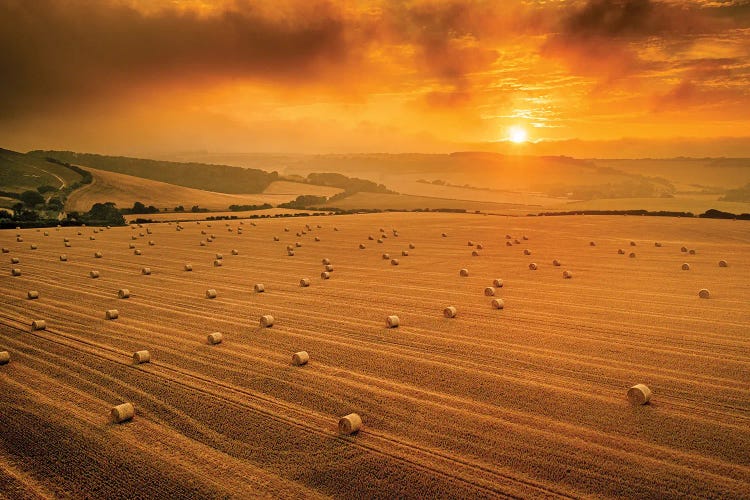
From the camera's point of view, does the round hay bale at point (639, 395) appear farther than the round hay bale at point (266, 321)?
No

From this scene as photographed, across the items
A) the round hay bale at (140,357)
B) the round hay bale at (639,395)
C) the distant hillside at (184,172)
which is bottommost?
the round hay bale at (140,357)

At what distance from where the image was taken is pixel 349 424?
7.32 metres

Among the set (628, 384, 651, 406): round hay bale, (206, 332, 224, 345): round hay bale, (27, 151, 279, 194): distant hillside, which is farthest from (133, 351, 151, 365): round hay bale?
(27, 151, 279, 194): distant hillside

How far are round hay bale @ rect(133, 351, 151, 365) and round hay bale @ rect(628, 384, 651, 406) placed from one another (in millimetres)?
9123

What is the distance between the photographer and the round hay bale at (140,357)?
1038cm

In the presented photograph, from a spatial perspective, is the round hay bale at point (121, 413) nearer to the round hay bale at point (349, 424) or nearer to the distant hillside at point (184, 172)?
the round hay bale at point (349, 424)

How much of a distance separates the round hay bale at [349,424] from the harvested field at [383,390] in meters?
0.19

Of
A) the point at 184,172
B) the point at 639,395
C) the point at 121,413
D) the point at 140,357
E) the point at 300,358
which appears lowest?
the point at 121,413

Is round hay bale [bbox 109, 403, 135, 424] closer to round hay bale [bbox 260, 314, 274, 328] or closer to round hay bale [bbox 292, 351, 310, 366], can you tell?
round hay bale [bbox 292, 351, 310, 366]

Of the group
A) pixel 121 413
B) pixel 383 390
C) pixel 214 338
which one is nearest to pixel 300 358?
pixel 383 390

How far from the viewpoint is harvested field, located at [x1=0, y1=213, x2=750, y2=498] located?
6.38m

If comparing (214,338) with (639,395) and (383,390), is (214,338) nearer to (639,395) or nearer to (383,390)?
(383,390)

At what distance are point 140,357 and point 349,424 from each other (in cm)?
539

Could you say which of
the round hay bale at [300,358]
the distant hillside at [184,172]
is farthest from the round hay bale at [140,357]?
the distant hillside at [184,172]
